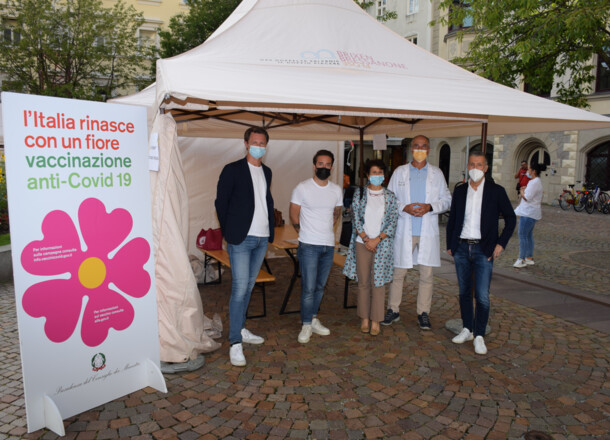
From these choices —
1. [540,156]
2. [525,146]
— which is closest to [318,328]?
[525,146]

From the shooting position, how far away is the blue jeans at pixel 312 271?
4373mm

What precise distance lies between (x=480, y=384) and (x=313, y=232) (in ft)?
6.06

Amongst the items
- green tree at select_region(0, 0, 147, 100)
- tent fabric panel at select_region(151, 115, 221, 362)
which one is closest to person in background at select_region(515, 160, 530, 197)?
tent fabric panel at select_region(151, 115, 221, 362)

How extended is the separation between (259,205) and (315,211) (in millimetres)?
559

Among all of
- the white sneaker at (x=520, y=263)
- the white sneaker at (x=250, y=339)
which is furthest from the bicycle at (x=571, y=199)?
the white sneaker at (x=250, y=339)

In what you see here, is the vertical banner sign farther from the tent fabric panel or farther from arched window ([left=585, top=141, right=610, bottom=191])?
arched window ([left=585, top=141, right=610, bottom=191])

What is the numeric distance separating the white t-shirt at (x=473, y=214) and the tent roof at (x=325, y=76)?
27.8 inches

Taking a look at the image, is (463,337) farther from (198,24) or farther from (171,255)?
(198,24)

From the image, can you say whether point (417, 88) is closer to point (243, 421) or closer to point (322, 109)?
point (322, 109)

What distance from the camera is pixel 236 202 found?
3.96 meters

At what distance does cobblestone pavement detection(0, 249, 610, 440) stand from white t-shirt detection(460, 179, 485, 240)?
1.07m

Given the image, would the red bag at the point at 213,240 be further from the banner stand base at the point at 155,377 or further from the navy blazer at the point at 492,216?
the navy blazer at the point at 492,216

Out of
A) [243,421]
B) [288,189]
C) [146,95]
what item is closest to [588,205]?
[288,189]

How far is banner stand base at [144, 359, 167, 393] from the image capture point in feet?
11.5
